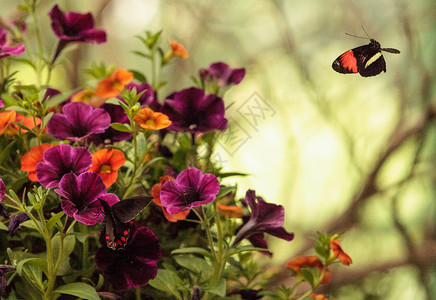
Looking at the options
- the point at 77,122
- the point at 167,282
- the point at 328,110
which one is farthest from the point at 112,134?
the point at 328,110

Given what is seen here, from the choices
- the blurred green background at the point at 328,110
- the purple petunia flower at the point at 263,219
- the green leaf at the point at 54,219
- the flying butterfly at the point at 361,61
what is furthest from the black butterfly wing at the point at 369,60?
the blurred green background at the point at 328,110

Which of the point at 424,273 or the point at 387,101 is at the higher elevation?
the point at 387,101

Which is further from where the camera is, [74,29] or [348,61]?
[74,29]

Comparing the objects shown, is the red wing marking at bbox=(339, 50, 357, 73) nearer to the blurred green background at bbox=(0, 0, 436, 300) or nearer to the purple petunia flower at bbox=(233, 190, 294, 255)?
the purple petunia flower at bbox=(233, 190, 294, 255)

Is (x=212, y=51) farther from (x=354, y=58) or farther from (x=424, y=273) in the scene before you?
(x=354, y=58)

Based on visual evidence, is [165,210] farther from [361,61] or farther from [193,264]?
[361,61]

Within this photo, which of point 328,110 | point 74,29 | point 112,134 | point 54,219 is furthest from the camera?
point 328,110

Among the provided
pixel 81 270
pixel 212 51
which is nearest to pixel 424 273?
pixel 212 51
